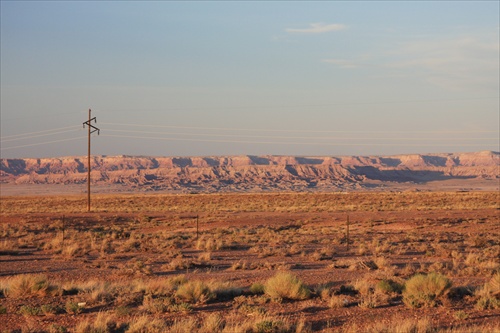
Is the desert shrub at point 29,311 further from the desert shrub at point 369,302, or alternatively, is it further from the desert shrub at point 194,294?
the desert shrub at point 369,302

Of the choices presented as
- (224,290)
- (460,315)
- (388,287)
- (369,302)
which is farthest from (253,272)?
(460,315)

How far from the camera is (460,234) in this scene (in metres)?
40.1

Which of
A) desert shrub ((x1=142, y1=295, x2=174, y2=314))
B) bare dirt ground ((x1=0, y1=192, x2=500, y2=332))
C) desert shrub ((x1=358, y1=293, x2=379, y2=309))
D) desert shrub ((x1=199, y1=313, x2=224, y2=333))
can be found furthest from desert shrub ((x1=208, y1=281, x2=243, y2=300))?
desert shrub ((x1=199, y1=313, x2=224, y2=333))

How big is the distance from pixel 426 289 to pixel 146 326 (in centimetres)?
764

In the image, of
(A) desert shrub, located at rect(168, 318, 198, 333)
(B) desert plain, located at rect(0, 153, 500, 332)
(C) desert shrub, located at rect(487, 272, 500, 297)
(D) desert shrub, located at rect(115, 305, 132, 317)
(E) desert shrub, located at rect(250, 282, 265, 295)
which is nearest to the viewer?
(A) desert shrub, located at rect(168, 318, 198, 333)

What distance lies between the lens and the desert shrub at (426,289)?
15.8 metres

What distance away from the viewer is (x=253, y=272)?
2283cm

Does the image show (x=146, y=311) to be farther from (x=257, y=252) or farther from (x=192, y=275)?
(x=257, y=252)

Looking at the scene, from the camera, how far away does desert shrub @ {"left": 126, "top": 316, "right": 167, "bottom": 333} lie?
1248 centimetres

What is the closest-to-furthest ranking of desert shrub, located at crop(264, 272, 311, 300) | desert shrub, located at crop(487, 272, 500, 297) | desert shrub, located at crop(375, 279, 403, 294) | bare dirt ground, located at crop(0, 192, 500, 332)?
1. bare dirt ground, located at crop(0, 192, 500, 332)
2. desert shrub, located at crop(264, 272, 311, 300)
3. desert shrub, located at crop(487, 272, 500, 297)
4. desert shrub, located at crop(375, 279, 403, 294)

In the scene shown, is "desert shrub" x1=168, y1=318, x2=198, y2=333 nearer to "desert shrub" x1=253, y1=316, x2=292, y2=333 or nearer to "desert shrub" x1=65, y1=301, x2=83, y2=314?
"desert shrub" x1=253, y1=316, x2=292, y2=333

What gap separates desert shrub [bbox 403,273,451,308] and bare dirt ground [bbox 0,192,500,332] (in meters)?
0.17

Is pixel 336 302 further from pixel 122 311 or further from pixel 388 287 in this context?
pixel 122 311

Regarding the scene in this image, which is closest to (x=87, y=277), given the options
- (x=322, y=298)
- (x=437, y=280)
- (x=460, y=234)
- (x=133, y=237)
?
(x=322, y=298)
